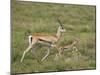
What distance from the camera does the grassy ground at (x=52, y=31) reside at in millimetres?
2502

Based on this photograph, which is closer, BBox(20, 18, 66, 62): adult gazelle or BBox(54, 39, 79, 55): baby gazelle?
BBox(20, 18, 66, 62): adult gazelle

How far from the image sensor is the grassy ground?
98.5 inches

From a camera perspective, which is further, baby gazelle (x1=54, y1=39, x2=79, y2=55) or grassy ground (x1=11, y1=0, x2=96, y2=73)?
baby gazelle (x1=54, y1=39, x2=79, y2=55)

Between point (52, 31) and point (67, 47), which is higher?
point (52, 31)

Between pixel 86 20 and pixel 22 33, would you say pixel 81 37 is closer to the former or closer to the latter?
pixel 86 20

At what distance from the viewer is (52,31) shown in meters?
2.65

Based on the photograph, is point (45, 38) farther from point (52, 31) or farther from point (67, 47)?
point (67, 47)

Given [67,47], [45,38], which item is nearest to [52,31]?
[45,38]

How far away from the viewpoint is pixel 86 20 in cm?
283

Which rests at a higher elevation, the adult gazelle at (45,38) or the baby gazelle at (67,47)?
the adult gazelle at (45,38)

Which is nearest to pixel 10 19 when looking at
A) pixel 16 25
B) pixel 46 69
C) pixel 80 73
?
pixel 16 25

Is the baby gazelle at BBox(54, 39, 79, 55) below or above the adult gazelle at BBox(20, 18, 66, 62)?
below

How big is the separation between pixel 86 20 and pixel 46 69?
2.71 ft

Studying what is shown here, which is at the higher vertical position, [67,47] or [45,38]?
[45,38]
